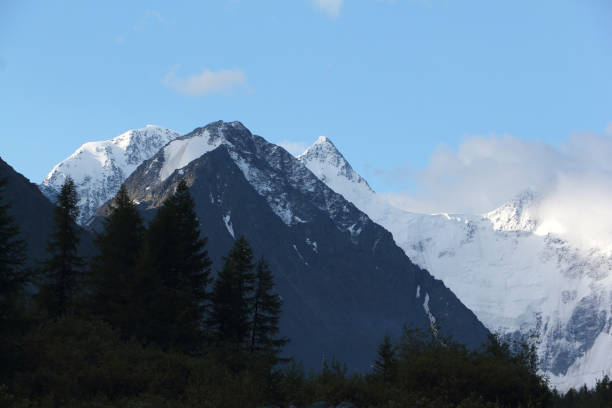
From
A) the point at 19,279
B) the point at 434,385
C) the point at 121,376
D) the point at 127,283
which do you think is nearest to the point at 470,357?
the point at 434,385

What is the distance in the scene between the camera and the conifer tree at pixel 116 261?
38.6 meters

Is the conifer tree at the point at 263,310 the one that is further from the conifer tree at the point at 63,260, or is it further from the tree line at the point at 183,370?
the conifer tree at the point at 63,260

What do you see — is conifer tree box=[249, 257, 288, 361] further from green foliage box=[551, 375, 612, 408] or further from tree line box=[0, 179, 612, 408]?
green foliage box=[551, 375, 612, 408]

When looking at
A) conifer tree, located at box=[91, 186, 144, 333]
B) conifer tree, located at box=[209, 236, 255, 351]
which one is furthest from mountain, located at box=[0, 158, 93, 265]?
conifer tree, located at box=[209, 236, 255, 351]

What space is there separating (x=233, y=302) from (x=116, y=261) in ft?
24.6

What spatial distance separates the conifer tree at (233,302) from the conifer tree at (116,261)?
552 cm

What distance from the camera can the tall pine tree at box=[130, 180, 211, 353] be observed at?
3581 cm

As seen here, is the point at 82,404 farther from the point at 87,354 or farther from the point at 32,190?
the point at 32,190

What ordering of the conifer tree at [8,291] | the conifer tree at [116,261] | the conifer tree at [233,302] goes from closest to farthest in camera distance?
the conifer tree at [8,291] < the conifer tree at [116,261] < the conifer tree at [233,302]

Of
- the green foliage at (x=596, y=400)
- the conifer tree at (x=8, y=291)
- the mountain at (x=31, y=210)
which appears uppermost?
the mountain at (x=31, y=210)

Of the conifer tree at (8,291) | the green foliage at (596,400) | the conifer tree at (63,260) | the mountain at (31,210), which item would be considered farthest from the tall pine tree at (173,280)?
the mountain at (31,210)

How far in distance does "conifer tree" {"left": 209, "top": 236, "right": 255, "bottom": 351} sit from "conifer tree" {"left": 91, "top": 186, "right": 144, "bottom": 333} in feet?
18.1

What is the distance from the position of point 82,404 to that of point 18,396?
6.66 ft

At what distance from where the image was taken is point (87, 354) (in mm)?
24750
